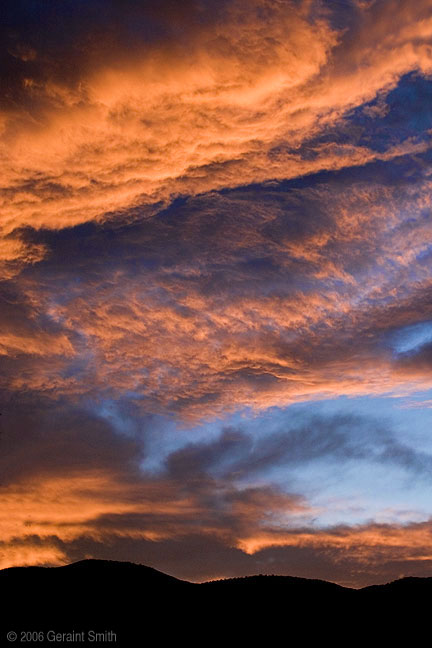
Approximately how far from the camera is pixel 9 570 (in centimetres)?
7762

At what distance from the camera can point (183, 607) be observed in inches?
2859

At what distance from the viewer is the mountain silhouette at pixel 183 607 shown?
6269 cm

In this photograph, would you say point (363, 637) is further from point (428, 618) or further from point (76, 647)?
point (76, 647)

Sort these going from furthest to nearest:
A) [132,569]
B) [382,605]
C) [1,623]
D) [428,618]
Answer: [132,569], [382,605], [428,618], [1,623]

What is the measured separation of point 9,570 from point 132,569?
14593 mm

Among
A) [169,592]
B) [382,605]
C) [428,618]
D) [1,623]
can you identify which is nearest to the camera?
[1,623]

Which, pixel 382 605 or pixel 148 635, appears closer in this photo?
pixel 148 635

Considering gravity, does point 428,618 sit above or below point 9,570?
below

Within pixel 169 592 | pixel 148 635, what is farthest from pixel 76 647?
pixel 169 592

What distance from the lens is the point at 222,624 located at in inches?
2672

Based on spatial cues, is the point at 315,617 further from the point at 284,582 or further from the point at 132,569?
the point at 132,569

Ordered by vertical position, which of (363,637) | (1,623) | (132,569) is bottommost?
(363,637)

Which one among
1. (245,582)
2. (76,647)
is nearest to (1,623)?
(76,647)

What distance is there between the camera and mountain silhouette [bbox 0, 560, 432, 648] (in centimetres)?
6269
